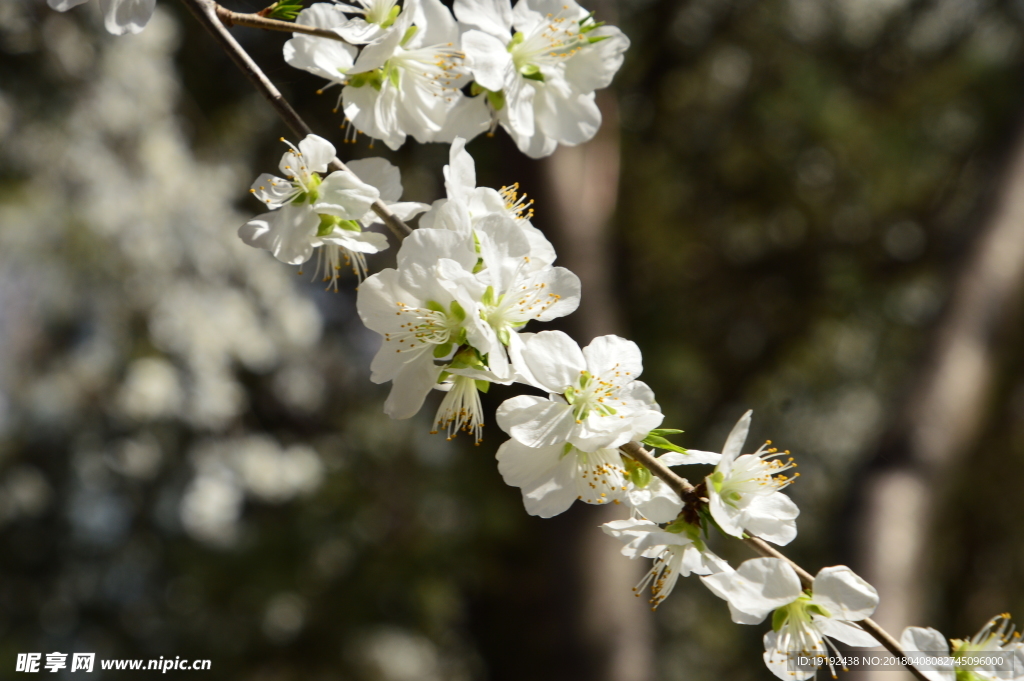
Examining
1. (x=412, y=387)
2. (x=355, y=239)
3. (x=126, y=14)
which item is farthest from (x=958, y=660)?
(x=126, y=14)

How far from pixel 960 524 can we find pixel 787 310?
4.47ft

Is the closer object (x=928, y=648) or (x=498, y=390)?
(x=928, y=648)

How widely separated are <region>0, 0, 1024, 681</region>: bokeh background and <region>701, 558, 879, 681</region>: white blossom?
1.48 m

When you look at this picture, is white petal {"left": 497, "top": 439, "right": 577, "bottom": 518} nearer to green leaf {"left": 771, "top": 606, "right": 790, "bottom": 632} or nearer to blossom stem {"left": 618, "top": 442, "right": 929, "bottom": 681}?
blossom stem {"left": 618, "top": 442, "right": 929, "bottom": 681}

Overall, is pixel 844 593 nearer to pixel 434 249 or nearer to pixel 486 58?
pixel 434 249

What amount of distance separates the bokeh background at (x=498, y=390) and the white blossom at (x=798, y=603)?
1476mm

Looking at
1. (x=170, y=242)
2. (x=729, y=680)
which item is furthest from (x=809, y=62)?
(x=729, y=680)

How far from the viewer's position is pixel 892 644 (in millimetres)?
604

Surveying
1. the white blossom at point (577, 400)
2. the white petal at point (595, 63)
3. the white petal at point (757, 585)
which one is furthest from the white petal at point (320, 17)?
the white petal at point (757, 585)

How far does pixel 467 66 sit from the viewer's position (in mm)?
676

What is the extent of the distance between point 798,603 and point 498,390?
4.85ft

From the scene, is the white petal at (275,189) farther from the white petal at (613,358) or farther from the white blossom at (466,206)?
the white petal at (613,358)

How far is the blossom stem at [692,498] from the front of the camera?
596 mm

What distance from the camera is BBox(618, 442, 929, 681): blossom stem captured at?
1.96 feet
